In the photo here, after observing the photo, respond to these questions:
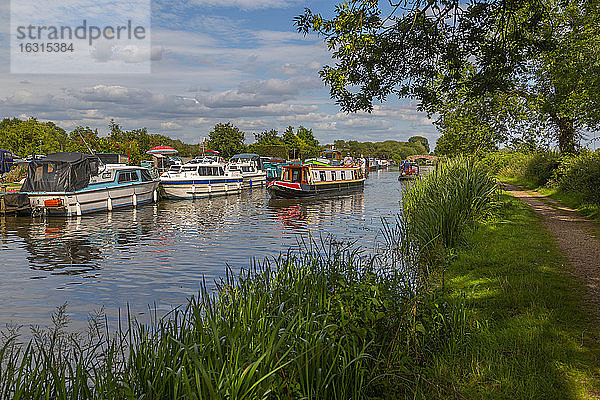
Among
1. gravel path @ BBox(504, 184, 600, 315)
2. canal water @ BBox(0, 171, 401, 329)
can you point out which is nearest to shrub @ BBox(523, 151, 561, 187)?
canal water @ BBox(0, 171, 401, 329)

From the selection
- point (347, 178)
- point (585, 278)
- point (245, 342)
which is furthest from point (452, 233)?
point (347, 178)

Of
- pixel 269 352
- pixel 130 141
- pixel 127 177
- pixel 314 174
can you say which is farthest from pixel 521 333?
pixel 130 141

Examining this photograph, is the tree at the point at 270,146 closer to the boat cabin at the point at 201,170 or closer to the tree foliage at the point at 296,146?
the tree foliage at the point at 296,146

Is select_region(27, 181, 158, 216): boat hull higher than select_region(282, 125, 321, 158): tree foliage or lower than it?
lower

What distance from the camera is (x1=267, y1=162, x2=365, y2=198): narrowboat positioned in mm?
36250

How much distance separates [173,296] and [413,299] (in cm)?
610

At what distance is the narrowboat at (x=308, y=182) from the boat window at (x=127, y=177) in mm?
9883

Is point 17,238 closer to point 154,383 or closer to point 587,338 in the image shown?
point 154,383

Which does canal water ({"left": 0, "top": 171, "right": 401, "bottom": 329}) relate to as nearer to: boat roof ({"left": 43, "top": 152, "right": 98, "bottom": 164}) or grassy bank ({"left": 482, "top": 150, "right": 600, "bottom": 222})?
boat roof ({"left": 43, "top": 152, "right": 98, "bottom": 164})

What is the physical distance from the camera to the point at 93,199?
25.6 m

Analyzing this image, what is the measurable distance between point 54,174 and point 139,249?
11195 millimetres

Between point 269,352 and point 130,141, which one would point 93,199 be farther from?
point 130,141

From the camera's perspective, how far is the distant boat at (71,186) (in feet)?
78.0

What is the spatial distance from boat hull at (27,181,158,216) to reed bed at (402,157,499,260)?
16021mm
